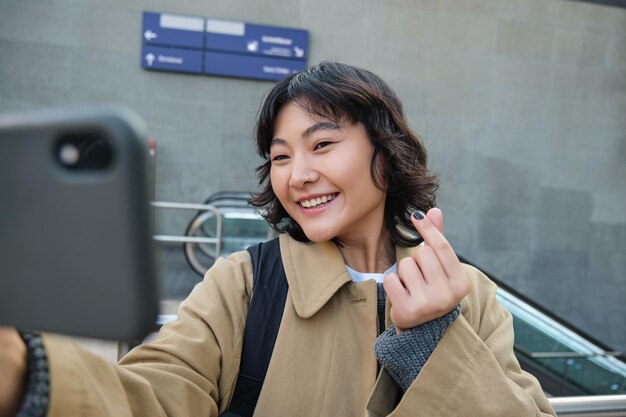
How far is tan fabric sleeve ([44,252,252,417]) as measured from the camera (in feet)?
2.66

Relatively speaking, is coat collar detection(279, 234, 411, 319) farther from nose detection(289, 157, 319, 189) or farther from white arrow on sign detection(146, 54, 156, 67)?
white arrow on sign detection(146, 54, 156, 67)

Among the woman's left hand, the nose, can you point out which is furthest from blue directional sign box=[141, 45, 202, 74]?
the woman's left hand

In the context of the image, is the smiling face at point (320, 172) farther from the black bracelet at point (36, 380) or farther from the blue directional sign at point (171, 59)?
the blue directional sign at point (171, 59)

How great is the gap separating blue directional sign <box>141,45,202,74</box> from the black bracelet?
20.8 ft

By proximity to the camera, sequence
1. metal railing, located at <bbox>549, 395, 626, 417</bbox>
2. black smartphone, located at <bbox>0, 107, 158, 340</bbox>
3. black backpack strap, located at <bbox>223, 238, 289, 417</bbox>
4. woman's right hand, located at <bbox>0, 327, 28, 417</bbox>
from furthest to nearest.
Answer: metal railing, located at <bbox>549, 395, 626, 417</bbox>, black backpack strap, located at <bbox>223, 238, 289, 417</bbox>, woman's right hand, located at <bbox>0, 327, 28, 417</bbox>, black smartphone, located at <bbox>0, 107, 158, 340</bbox>

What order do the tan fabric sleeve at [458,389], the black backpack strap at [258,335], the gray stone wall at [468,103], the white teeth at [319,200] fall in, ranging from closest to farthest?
the tan fabric sleeve at [458,389] → the black backpack strap at [258,335] → the white teeth at [319,200] → the gray stone wall at [468,103]

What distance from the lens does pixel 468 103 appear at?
293 inches

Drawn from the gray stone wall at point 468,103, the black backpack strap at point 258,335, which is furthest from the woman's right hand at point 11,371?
the gray stone wall at point 468,103

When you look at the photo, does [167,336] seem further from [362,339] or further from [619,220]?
[619,220]

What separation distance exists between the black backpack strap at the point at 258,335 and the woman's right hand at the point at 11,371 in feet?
1.85

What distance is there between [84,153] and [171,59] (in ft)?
21.5

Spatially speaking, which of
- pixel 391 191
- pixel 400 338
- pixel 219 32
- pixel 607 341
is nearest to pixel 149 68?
pixel 219 32

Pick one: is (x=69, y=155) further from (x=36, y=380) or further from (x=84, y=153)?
(x=36, y=380)

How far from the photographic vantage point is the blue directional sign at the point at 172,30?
20.8ft
